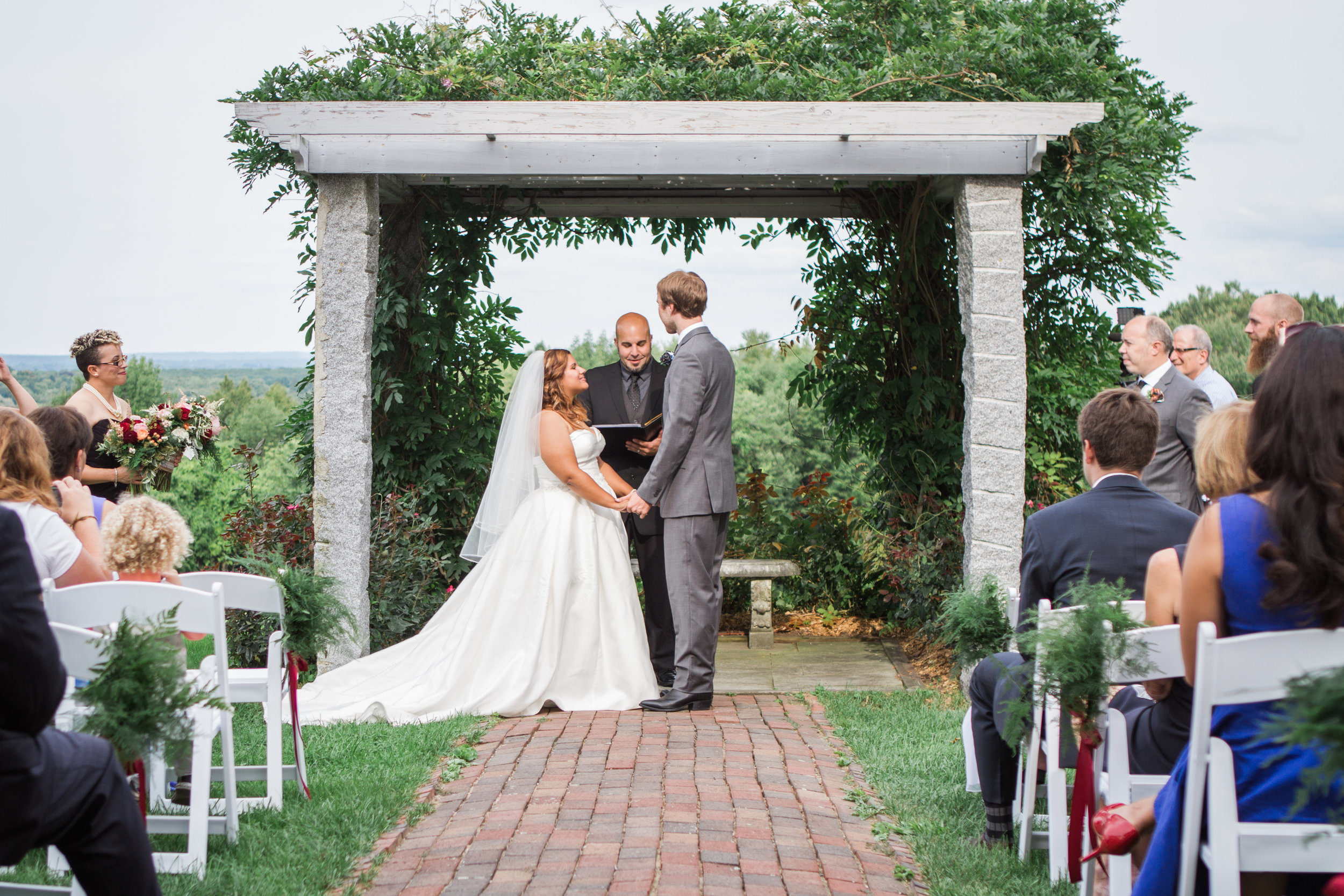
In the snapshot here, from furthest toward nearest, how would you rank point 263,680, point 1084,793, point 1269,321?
point 1269,321 → point 263,680 → point 1084,793

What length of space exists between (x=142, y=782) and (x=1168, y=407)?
4586mm

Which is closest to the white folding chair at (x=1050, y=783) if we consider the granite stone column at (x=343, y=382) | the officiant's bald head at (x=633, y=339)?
the officiant's bald head at (x=633, y=339)

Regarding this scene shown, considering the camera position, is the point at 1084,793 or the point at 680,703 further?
the point at 680,703

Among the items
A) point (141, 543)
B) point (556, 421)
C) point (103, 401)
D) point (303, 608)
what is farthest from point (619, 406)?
point (141, 543)

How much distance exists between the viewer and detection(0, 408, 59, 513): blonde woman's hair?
3.45m

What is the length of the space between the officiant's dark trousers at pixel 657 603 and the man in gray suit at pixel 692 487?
0.67 meters

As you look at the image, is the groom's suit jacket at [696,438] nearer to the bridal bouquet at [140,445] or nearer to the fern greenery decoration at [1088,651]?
the bridal bouquet at [140,445]

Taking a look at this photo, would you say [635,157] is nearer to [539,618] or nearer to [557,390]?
[557,390]

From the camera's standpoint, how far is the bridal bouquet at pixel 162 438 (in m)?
5.64

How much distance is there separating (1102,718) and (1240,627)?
75 cm

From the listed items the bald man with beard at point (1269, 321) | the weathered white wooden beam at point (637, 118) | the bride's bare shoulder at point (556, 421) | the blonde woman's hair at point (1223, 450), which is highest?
the weathered white wooden beam at point (637, 118)

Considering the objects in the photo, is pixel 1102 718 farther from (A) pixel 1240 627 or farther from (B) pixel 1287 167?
(B) pixel 1287 167

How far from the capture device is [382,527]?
6.77 metres

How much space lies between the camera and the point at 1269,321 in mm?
5199
